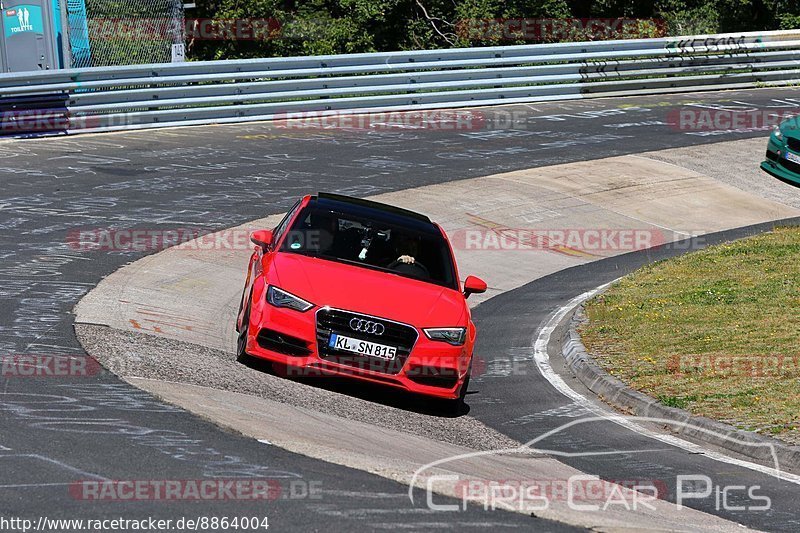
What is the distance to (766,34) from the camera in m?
28.1

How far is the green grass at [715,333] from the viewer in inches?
377

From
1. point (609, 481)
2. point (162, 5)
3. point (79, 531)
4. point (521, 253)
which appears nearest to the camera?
point (79, 531)

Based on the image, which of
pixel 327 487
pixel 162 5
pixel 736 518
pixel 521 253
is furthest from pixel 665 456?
pixel 162 5

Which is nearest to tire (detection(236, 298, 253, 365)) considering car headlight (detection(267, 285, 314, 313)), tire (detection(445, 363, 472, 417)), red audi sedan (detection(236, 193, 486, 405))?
red audi sedan (detection(236, 193, 486, 405))

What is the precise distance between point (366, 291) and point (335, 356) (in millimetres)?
665

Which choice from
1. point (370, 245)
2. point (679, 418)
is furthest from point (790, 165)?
point (370, 245)

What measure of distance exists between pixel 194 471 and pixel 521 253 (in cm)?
1085

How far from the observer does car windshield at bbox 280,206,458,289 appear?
33.0 feet

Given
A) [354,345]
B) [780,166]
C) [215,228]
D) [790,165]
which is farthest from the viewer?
[780,166]

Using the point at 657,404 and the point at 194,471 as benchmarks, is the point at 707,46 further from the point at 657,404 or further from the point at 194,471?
the point at 194,471

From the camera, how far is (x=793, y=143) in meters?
20.4

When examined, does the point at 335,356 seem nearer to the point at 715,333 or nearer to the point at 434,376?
the point at 434,376

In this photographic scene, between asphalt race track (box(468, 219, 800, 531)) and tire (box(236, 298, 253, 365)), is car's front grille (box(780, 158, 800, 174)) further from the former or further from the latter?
tire (box(236, 298, 253, 365))

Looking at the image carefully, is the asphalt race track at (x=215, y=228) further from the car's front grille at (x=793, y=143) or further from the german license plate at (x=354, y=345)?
the car's front grille at (x=793, y=143)
